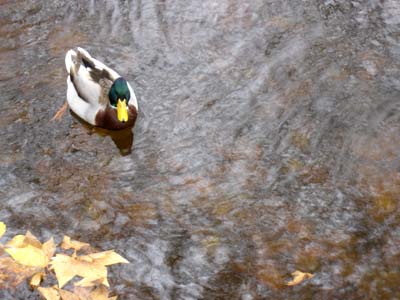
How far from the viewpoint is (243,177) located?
17.7 ft

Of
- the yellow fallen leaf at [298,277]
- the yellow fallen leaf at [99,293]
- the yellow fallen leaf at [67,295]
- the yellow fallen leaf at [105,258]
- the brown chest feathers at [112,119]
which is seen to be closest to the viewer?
the yellow fallen leaf at [105,258]

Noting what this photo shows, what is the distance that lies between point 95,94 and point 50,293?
2.59 m

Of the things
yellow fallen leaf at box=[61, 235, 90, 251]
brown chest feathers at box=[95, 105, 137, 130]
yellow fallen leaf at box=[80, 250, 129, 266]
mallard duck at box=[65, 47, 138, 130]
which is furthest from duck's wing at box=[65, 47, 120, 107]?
yellow fallen leaf at box=[80, 250, 129, 266]

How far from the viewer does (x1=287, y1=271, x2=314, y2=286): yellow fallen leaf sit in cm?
453

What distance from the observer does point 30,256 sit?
401cm

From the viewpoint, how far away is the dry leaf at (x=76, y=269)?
12.3ft

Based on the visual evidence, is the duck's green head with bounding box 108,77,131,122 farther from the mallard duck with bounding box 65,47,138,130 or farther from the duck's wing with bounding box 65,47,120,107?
the duck's wing with bounding box 65,47,120,107

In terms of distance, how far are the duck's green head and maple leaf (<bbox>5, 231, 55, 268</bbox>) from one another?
197 cm

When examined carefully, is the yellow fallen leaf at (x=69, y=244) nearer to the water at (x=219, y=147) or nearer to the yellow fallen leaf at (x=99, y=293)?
the water at (x=219, y=147)

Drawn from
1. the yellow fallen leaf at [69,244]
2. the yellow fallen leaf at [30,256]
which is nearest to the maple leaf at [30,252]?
the yellow fallen leaf at [30,256]

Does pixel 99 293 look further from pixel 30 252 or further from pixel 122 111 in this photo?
pixel 122 111

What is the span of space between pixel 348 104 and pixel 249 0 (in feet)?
7.25

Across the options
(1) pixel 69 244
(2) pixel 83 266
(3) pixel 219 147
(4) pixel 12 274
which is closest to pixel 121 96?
(3) pixel 219 147

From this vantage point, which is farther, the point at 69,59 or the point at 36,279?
the point at 69,59
